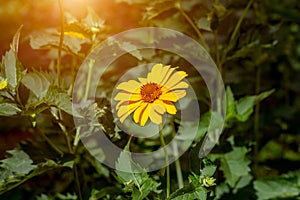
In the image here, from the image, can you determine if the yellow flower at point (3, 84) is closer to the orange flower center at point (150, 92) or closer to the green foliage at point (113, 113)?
the green foliage at point (113, 113)

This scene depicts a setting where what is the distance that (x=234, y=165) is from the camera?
1.30m

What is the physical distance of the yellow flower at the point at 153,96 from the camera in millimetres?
964

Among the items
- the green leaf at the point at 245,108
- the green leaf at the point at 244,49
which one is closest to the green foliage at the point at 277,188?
the green leaf at the point at 245,108

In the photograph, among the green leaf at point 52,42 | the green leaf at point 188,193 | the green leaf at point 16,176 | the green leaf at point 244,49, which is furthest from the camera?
the green leaf at point 244,49

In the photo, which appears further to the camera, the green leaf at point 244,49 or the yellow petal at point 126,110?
the green leaf at point 244,49

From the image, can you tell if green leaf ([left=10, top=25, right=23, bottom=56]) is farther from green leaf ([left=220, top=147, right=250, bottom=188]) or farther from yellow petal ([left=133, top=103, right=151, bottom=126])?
green leaf ([left=220, top=147, right=250, bottom=188])

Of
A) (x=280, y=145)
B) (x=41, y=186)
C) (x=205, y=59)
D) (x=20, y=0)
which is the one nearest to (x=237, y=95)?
(x=205, y=59)

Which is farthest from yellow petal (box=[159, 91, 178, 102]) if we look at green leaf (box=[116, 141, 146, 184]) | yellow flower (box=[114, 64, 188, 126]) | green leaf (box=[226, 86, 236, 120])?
green leaf (box=[226, 86, 236, 120])

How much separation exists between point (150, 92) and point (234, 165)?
15.7 inches

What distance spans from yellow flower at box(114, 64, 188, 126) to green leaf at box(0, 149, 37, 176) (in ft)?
0.78

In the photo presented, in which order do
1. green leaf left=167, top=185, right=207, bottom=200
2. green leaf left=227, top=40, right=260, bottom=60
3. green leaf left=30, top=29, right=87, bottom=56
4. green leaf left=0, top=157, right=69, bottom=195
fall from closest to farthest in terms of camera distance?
green leaf left=167, top=185, right=207, bottom=200 → green leaf left=0, top=157, right=69, bottom=195 → green leaf left=30, top=29, right=87, bottom=56 → green leaf left=227, top=40, right=260, bottom=60

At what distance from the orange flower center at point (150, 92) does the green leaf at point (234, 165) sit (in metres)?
0.38

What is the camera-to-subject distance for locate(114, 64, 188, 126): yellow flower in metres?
0.96

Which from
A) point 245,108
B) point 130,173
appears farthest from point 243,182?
point 130,173
